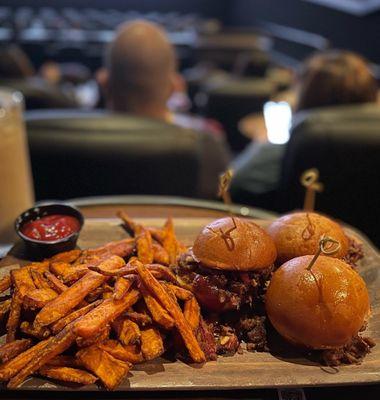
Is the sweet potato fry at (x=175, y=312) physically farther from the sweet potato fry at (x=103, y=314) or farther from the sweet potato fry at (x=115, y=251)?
the sweet potato fry at (x=115, y=251)

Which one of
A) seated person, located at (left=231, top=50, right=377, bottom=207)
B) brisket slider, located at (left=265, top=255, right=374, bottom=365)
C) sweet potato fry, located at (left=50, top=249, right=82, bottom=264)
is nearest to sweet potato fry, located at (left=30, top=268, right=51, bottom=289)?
sweet potato fry, located at (left=50, top=249, right=82, bottom=264)

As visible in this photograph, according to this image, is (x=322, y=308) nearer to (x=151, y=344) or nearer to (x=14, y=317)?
(x=151, y=344)

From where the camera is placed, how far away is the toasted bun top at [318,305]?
1186mm

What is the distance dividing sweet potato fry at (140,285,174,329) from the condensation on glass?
3.35 feet

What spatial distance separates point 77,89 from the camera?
5.99 meters

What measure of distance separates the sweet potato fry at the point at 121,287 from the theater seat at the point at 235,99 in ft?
16.1

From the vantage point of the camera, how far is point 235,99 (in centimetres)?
601

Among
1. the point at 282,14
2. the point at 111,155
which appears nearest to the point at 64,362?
the point at 111,155

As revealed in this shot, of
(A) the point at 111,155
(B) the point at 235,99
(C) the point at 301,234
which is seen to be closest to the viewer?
(C) the point at 301,234

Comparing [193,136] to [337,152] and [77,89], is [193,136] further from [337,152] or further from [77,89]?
[77,89]

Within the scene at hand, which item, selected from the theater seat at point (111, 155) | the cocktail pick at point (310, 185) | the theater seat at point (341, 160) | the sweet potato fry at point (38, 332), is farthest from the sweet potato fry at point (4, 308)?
the theater seat at point (341, 160)

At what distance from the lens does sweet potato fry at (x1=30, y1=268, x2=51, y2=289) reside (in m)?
1.29

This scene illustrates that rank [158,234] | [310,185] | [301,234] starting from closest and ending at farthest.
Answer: [301,234]
[310,185]
[158,234]

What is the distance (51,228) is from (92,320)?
572 mm
